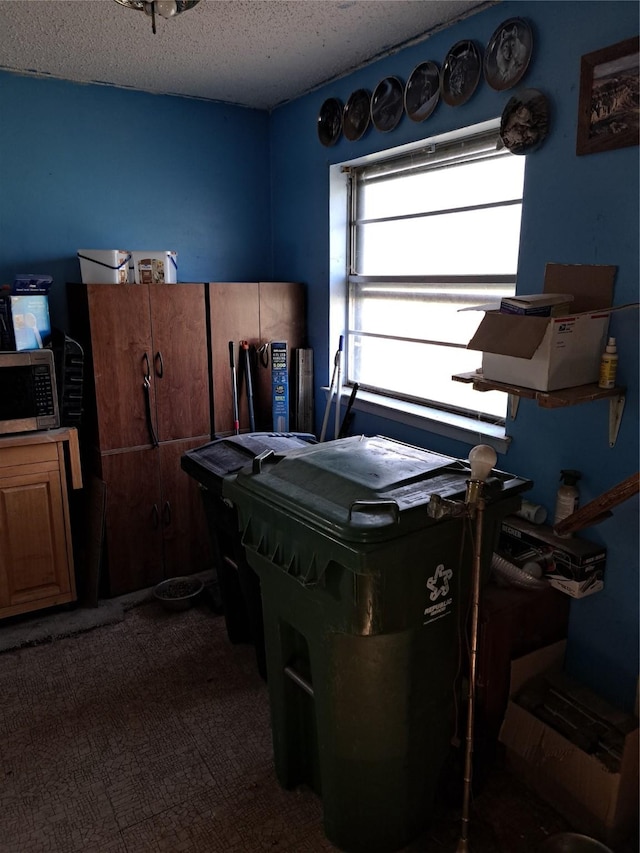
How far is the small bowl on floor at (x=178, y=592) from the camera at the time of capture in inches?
123

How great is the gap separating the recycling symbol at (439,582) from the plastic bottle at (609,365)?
2.78ft

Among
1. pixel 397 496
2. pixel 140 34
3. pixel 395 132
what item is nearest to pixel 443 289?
pixel 395 132

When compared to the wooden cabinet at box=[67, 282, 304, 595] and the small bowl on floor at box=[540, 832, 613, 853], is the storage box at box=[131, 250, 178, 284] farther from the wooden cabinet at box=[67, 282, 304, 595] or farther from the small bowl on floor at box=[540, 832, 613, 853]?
Answer: the small bowl on floor at box=[540, 832, 613, 853]

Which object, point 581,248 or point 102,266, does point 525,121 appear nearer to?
point 581,248

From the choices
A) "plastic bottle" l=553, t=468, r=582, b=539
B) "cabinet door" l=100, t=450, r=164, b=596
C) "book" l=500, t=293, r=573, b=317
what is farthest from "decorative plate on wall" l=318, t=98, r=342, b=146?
"plastic bottle" l=553, t=468, r=582, b=539

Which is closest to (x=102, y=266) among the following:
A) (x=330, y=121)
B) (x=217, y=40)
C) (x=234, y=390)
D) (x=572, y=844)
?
(x=234, y=390)

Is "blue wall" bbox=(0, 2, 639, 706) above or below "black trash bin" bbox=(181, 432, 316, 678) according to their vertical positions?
above

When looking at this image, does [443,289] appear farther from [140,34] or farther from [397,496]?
[140,34]

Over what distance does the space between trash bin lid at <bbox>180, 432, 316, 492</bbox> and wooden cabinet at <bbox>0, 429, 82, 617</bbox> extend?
71 centimetres

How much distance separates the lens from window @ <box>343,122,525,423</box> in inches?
102

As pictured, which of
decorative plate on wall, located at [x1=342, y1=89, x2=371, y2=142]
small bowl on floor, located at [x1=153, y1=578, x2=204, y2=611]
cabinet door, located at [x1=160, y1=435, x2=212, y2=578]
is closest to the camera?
decorative plate on wall, located at [x1=342, y1=89, x2=371, y2=142]

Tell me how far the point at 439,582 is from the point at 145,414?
2.09 m

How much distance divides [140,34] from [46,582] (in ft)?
8.56

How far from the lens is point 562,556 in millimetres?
2080
